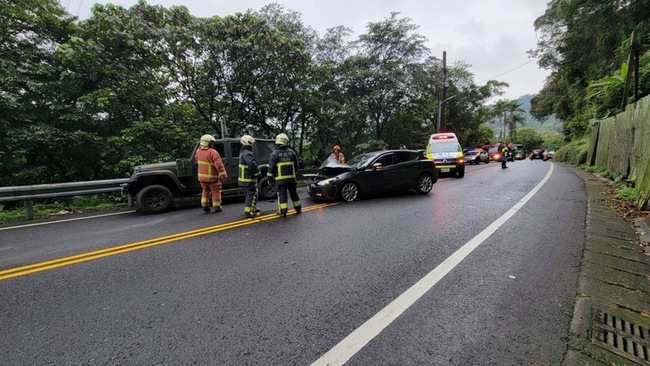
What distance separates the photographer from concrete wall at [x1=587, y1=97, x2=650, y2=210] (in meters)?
6.48

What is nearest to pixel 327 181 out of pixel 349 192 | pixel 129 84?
pixel 349 192

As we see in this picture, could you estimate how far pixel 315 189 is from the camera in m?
8.27

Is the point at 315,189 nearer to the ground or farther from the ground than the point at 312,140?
nearer to the ground

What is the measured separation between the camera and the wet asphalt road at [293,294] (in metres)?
2.16

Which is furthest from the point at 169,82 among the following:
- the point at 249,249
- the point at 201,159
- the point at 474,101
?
the point at 474,101

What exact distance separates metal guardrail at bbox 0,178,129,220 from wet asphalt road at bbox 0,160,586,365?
72.9 inches

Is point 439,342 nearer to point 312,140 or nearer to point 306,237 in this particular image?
point 306,237

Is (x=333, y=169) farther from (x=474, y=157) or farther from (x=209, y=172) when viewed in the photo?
(x=474, y=157)

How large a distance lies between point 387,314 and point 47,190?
355 inches

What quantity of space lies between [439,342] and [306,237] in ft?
9.72

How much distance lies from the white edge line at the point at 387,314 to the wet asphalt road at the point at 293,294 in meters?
0.02

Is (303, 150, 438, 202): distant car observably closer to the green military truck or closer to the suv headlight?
the suv headlight

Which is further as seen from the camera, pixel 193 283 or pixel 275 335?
pixel 193 283

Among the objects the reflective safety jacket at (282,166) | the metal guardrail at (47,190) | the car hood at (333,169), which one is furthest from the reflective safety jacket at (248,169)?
the metal guardrail at (47,190)
